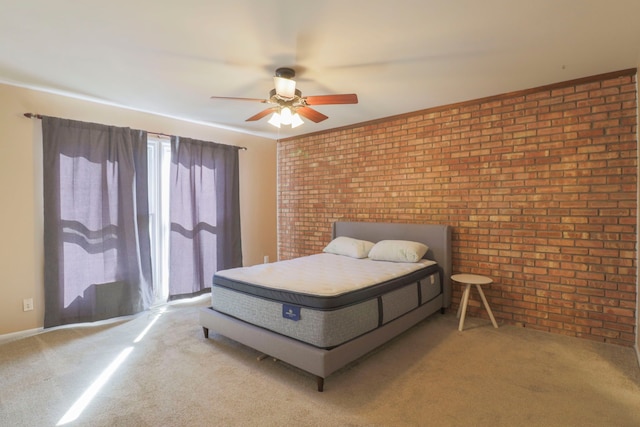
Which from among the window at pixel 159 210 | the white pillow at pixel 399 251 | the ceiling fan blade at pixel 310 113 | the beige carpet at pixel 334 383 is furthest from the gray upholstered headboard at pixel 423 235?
the window at pixel 159 210

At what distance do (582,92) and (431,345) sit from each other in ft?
9.05

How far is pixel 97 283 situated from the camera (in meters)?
3.37

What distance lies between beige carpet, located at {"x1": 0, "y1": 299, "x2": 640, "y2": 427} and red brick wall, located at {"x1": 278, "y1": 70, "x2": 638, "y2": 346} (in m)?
0.46

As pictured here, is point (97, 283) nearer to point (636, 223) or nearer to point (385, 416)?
point (385, 416)

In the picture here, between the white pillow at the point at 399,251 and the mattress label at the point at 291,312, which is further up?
the white pillow at the point at 399,251

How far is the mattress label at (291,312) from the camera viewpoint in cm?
221

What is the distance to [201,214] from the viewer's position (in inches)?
171

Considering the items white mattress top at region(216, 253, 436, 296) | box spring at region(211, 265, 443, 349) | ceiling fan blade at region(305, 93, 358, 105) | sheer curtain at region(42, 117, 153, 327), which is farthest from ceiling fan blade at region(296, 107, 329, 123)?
sheer curtain at region(42, 117, 153, 327)

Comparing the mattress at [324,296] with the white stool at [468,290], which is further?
the white stool at [468,290]

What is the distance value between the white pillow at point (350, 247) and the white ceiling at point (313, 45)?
1.80m

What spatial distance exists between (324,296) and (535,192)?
2487 mm

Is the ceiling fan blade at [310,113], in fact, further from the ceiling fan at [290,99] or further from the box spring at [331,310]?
the box spring at [331,310]

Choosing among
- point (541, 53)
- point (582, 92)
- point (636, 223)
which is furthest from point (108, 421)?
point (582, 92)

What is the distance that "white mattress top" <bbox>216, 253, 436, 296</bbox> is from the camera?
2.38 meters
